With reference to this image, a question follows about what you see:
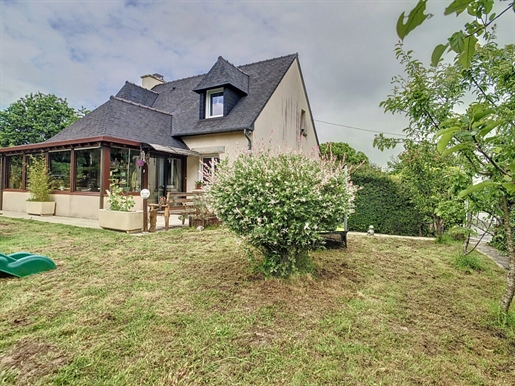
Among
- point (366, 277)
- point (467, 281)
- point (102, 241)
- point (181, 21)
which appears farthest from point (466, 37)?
point (181, 21)

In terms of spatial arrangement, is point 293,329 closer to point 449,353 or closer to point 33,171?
point 449,353

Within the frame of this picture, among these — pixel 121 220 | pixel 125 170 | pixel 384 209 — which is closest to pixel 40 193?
pixel 125 170

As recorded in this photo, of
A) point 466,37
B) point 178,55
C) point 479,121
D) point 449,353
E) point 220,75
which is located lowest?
point 449,353

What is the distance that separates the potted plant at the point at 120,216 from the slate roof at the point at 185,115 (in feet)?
12.6

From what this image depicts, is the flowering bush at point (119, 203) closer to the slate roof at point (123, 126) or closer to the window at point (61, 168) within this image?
the slate roof at point (123, 126)

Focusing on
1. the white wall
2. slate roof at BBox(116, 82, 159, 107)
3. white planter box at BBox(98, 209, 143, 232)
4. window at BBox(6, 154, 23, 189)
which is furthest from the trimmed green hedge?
window at BBox(6, 154, 23, 189)

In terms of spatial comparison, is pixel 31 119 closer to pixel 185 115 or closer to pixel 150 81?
pixel 150 81

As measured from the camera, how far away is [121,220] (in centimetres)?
799

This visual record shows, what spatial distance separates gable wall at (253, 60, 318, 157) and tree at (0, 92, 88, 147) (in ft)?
92.3

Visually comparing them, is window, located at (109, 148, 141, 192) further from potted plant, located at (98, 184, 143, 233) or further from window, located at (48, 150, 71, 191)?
window, located at (48, 150, 71, 191)

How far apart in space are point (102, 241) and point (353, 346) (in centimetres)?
629

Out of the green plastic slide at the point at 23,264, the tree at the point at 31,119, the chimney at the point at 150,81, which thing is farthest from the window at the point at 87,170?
the tree at the point at 31,119

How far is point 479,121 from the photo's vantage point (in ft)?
3.47

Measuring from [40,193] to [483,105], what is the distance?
13764 mm
